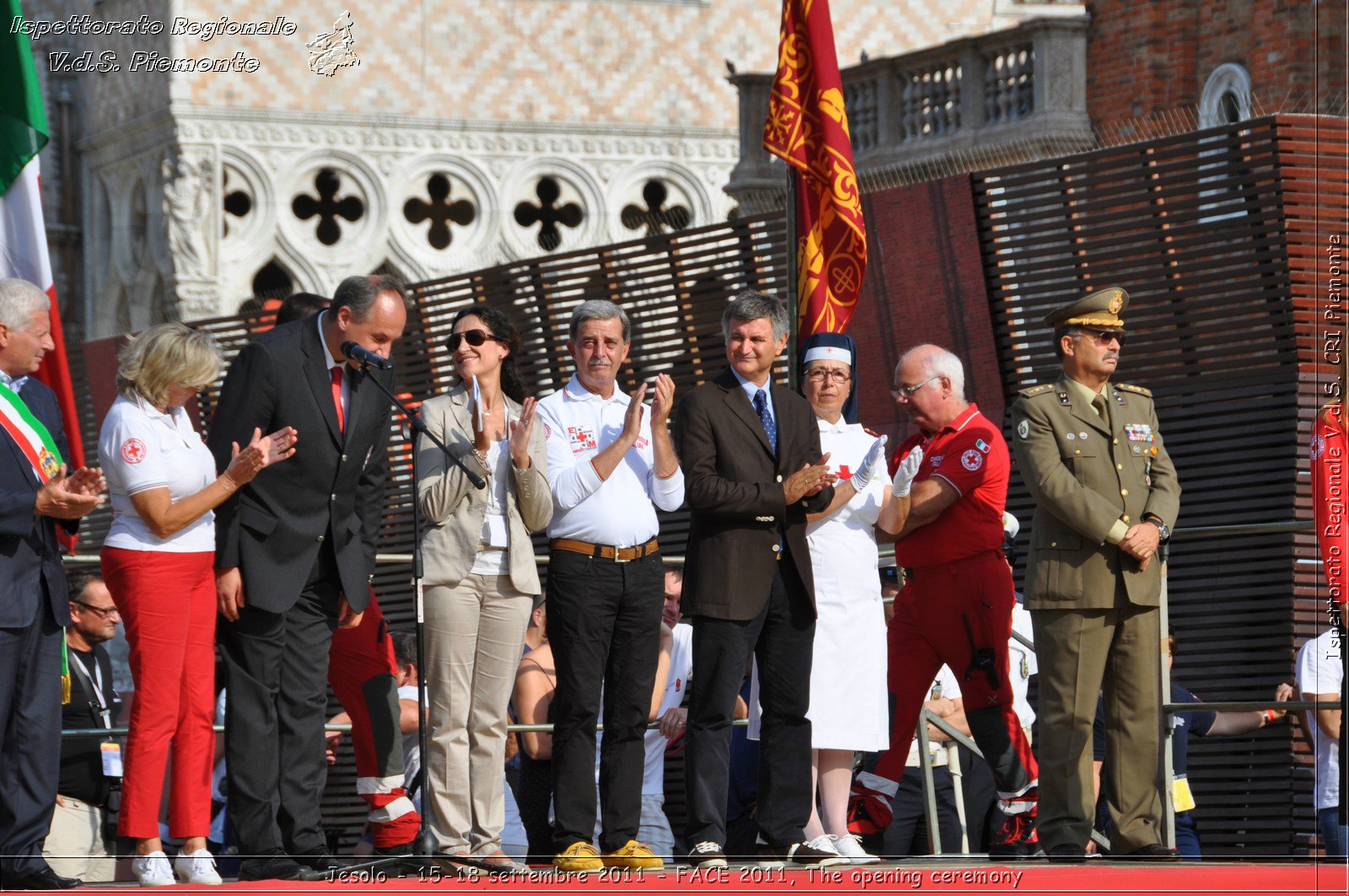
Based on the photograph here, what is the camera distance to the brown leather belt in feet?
27.6

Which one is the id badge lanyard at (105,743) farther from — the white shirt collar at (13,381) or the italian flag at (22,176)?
the white shirt collar at (13,381)

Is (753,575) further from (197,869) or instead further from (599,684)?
(197,869)

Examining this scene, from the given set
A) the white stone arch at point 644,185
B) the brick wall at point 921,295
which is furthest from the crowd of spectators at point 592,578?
the white stone arch at point 644,185

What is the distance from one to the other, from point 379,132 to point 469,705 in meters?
26.6

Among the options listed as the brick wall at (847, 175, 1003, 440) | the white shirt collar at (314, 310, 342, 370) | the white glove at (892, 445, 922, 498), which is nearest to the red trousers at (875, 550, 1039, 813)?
the white glove at (892, 445, 922, 498)

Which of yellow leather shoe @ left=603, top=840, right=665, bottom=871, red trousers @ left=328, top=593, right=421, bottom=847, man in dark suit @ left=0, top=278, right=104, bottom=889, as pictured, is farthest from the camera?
red trousers @ left=328, top=593, right=421, bottom=847

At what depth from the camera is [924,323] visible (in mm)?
12617

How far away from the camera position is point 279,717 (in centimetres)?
844

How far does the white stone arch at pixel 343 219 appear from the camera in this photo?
3341cm

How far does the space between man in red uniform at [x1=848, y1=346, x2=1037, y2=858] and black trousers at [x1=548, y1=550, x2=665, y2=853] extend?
4.24 feet

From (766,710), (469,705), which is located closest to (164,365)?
(469,705)

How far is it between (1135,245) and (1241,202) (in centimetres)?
67

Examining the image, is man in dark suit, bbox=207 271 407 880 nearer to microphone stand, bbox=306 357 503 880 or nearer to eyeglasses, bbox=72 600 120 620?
microphone stand, bbox=306 357 503 880

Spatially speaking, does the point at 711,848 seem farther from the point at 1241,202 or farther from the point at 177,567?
the point at 1241,202
